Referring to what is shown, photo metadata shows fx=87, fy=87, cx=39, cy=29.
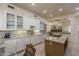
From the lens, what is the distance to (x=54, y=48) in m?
1.65

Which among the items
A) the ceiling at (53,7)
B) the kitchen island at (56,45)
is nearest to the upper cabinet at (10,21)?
the ceiling at (53,7)

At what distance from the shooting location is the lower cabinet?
1.60 m

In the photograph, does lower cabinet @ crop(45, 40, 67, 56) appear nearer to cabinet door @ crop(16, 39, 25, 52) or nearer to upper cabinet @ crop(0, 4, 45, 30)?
upper cabinet @ crop(0, 4, 45, 30)

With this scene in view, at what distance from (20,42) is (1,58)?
462 mm

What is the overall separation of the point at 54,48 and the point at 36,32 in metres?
0.46

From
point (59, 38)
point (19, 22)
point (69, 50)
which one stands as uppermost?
point (19, 22)

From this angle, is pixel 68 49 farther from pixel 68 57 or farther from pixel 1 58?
pixel 1 58

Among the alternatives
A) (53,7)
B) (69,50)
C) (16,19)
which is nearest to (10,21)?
(16,19)

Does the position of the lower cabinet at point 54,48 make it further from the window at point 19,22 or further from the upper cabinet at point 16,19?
the window at point 19,22

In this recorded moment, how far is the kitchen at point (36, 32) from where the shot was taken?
4.99 feet

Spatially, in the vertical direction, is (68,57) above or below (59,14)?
below

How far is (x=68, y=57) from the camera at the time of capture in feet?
5.29

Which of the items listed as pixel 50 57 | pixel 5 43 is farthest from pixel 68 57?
pixel 5 43

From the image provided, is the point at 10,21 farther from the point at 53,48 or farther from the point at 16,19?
the point at 53,48
